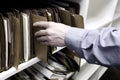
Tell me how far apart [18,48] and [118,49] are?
40 cm

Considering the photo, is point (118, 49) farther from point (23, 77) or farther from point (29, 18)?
point (23, 77)

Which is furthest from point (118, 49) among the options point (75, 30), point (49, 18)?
point (49, 18)

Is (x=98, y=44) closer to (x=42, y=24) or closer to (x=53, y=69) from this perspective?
(x=42, y=24)

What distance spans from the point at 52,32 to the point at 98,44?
0.63 ft

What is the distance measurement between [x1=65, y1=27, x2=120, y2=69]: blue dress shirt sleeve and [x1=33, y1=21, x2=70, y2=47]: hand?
2 cm

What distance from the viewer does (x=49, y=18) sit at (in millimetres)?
915

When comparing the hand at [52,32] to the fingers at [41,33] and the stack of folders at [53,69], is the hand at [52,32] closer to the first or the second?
the fingers at [41,33]

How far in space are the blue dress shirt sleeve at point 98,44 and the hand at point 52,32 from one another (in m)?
0.02

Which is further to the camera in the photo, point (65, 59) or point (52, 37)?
point (65, 59)

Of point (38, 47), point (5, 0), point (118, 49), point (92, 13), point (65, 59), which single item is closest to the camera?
point (118, 49)

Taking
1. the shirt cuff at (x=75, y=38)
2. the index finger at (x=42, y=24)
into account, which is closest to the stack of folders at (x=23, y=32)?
the index finger at (x=42, y=24)

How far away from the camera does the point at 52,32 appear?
0.80 meters

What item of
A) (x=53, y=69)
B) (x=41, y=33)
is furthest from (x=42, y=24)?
(x=53, y=69)

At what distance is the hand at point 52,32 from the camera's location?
806mm
